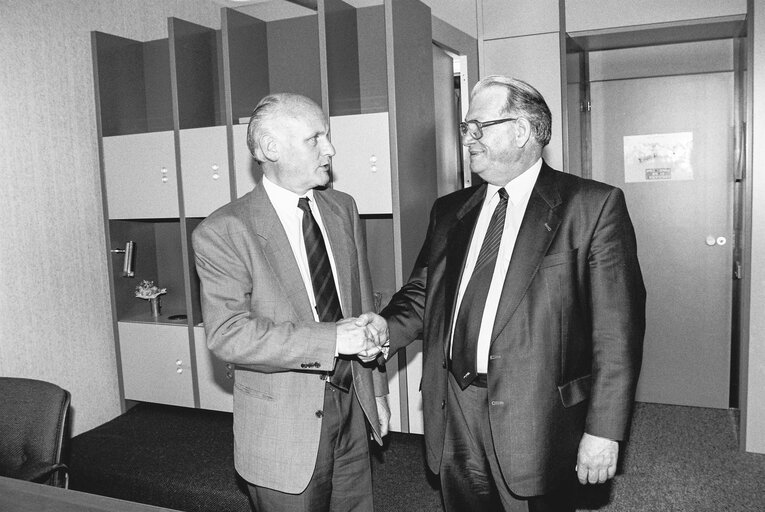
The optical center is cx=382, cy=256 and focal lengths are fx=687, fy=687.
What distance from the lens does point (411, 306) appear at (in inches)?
94.7

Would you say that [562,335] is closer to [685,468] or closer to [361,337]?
[361,337]

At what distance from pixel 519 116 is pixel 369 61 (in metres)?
2.34

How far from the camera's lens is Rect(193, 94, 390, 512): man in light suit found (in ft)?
6.57

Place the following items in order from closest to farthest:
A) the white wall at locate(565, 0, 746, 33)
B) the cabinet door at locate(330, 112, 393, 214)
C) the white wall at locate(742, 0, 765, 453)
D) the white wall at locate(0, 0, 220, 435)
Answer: the white wall at locate(742, 0, 765, 453) → the cabinet door at locate(330, 112, 393, 214) → the white wall at locate(0, 0, 220, 435) → the white wall at locate(565, 0, 746, 33)

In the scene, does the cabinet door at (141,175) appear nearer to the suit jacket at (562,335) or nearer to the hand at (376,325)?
the hand at (376,325)

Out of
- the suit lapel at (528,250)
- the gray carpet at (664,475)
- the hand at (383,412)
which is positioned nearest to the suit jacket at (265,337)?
the hand at (383,412)

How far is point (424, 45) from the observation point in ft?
13.1

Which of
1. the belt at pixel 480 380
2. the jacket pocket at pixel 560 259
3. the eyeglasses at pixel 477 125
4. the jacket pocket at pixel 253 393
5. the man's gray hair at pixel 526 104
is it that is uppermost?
the man's gray hair at pixel 526 104

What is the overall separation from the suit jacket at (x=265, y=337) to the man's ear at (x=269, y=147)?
0.13 m

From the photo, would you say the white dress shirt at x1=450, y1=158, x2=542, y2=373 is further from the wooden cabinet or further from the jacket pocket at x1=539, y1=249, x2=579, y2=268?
the wooden cabinet

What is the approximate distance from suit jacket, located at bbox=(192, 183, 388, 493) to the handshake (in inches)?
1.3

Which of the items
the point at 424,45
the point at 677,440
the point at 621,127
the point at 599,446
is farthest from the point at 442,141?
the point at 599,446

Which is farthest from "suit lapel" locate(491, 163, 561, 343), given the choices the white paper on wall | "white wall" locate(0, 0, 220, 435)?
"white wall" locate(0, 0, 220, 435)

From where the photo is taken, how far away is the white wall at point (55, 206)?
383 cm
